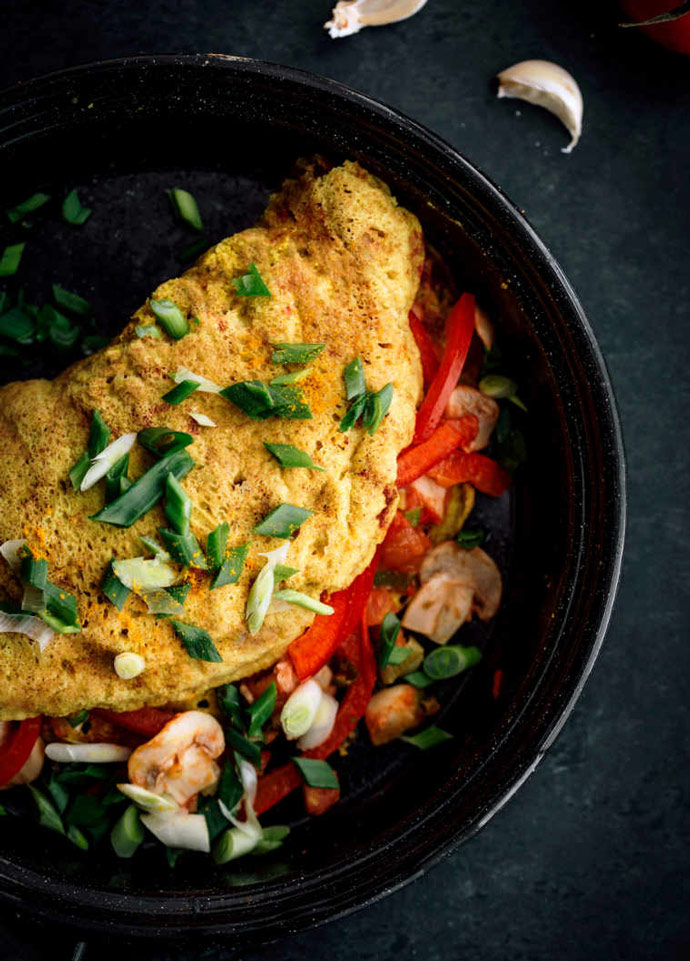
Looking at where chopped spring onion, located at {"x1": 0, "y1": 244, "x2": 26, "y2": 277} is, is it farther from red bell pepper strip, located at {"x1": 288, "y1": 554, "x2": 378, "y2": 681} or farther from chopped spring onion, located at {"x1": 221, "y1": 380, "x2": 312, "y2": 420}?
red bell pepper strip, located at {"x1": 288, "y1": 554, "x2": 378, "y2": 681}

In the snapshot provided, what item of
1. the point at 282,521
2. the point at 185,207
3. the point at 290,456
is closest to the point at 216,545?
the point at 282,521

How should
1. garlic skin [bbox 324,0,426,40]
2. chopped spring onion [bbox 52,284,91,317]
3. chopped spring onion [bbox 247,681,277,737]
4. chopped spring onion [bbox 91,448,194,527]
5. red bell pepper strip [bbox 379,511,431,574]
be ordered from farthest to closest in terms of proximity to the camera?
garlic skin [bbox 324,0,426,40] < chopped spring onion [bbox 52,284,91,317] < red bell pepper strip [bbox 379,511,431,574] < chopped spring onion [bbox 247,681,277,737] < chopped spring onion [bbox 91,448,194,527]

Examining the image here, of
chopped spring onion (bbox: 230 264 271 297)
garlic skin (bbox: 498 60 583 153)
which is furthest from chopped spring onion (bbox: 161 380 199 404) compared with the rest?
garlic skin (bbox: 498 60 583 153)

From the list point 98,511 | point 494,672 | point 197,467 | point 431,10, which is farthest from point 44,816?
point 431,10

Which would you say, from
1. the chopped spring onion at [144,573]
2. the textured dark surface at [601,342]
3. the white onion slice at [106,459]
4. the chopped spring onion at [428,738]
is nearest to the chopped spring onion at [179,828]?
the textured dark surface at [601,342]

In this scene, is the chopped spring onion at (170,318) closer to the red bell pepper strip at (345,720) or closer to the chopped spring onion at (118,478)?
the chopped spring onion at (118,478)

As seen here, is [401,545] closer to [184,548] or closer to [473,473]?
[473,473]
